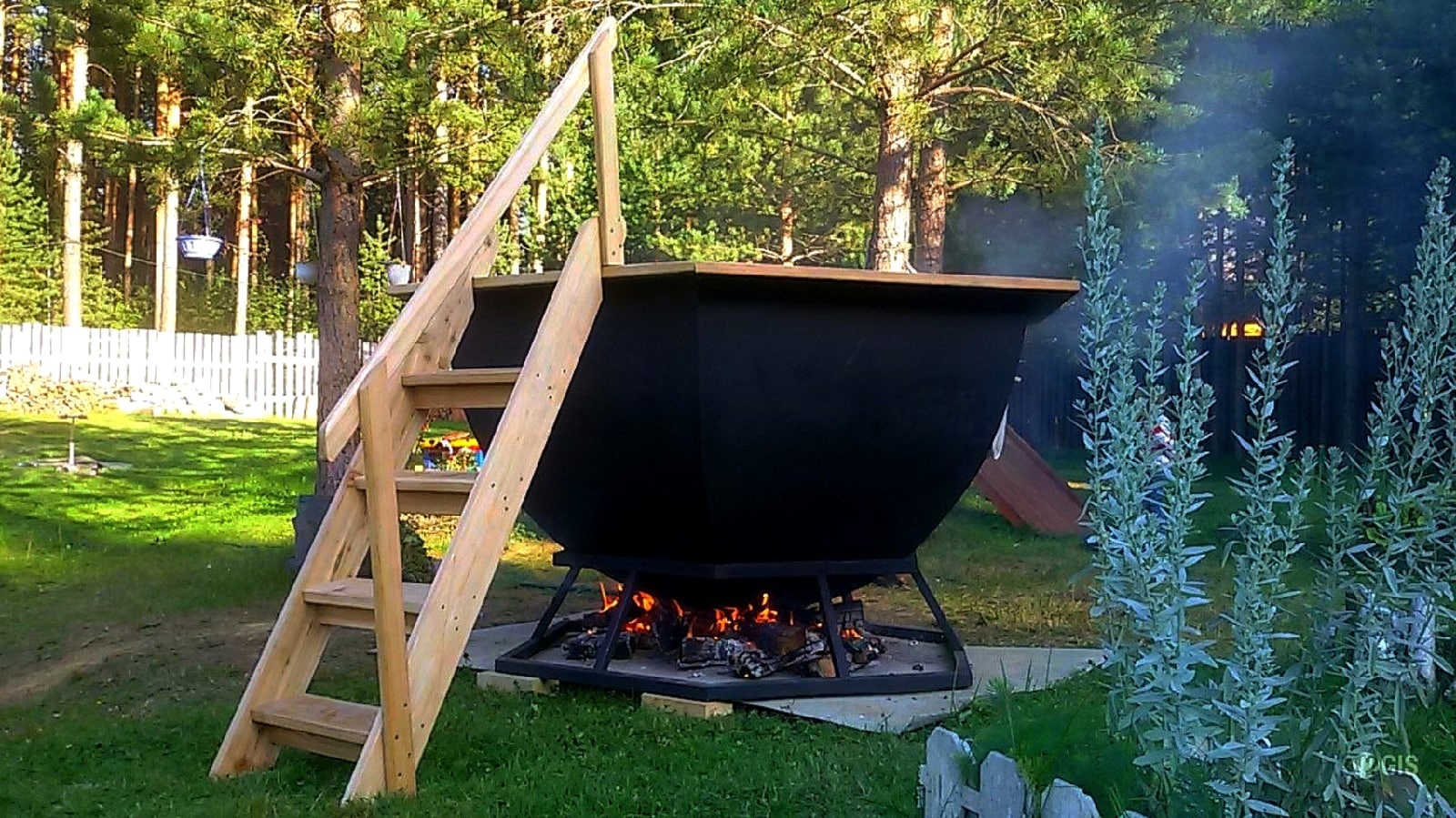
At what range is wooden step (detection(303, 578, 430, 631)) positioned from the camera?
3194mm

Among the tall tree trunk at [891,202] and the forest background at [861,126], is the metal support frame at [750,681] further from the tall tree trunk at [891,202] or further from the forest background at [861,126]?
the tall tree trunk at [891,202]

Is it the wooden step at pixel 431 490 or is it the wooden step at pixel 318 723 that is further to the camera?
the wooden step at pixel 431 490

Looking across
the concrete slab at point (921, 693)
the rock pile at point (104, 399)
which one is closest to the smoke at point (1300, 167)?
the concrete slab at point (921, 693)

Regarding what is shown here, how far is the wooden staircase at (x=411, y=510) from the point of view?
9.70 feet

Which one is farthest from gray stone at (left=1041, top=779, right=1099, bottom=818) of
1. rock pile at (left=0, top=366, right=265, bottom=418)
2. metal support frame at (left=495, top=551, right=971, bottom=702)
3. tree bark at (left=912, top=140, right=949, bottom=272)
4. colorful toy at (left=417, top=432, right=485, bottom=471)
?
rock pile at (left=0, top=366, right=265, bottom=418)

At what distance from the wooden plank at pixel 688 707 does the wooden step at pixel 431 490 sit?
1.03 metres

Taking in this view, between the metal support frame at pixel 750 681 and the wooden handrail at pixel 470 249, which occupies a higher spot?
the wooden handrail at pixel 470 249

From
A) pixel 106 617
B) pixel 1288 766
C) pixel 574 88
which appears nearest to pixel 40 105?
pixel 106 617

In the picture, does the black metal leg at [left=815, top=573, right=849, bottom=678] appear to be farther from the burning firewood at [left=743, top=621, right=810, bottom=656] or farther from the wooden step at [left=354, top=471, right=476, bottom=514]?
the wooden step at [left=354, top=471, right=476, bottom=514]

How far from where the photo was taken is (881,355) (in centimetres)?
394

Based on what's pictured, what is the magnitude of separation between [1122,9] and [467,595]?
5.84 m

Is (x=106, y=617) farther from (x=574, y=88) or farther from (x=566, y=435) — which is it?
(x=574, y=88)

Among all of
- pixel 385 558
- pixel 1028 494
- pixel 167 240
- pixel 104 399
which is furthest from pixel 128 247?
pixel 385 558

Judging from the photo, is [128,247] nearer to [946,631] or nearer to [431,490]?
[946,631]
